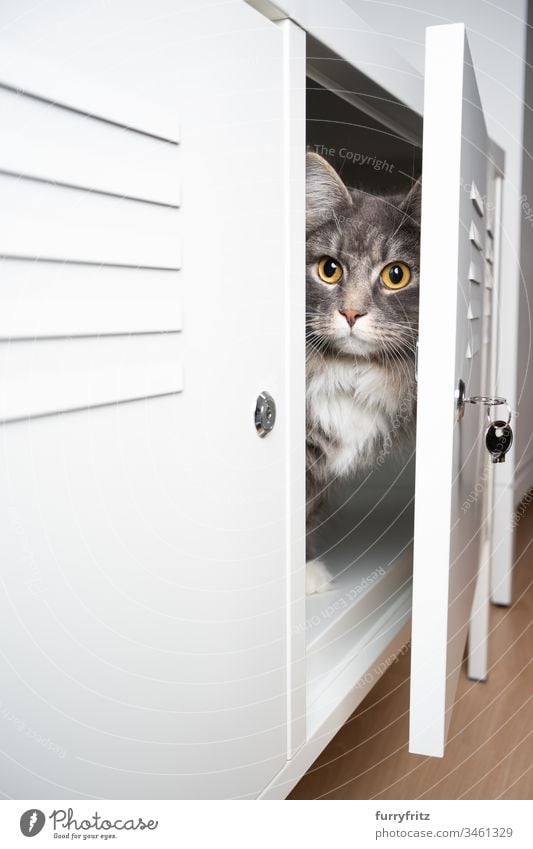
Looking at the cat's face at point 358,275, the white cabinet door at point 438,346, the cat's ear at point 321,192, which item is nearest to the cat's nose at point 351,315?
Answer: the cat's face at point 358,275

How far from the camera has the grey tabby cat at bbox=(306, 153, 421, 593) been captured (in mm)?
1089

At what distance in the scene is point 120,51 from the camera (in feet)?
1.70

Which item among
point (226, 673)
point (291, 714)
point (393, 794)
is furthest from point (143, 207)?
point (393, 794)

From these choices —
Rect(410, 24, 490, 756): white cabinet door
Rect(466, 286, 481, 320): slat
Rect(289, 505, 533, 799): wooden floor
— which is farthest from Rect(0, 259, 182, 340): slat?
Rect(289, 505, 533, 799): wooden floor

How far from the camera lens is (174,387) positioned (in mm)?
615

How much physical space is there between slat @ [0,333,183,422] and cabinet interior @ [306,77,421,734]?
562mm

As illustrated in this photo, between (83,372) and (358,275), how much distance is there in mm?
675

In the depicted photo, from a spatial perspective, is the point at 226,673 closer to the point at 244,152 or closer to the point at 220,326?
the point at 220,326

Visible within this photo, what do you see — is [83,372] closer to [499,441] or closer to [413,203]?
[499,441]

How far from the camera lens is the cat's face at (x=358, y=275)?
108 centimetres

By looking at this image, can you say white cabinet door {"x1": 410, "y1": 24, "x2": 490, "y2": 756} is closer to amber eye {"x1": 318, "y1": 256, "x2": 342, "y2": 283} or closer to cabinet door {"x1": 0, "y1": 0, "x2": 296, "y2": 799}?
cabinet door {"x1": 0, "y1": 0, "x2": 296, "y2": 799}

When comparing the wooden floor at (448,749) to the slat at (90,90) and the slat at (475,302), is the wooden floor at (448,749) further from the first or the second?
the slat at (90,90)

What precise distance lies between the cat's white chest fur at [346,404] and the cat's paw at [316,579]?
0.17 meters

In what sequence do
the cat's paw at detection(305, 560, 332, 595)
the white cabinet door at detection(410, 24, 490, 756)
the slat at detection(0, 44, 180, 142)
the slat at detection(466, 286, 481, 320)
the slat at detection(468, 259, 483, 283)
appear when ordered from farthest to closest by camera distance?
the cat's paw at detection(305, 560, 332, 595) < the slat at detection(466, 286, 481, 320) < the slat at detection(468, 259, 483, 283) < the white cabinet door at detection(410, 24, 490, 756) < the slat at detection(0, 44, 180, 142)
